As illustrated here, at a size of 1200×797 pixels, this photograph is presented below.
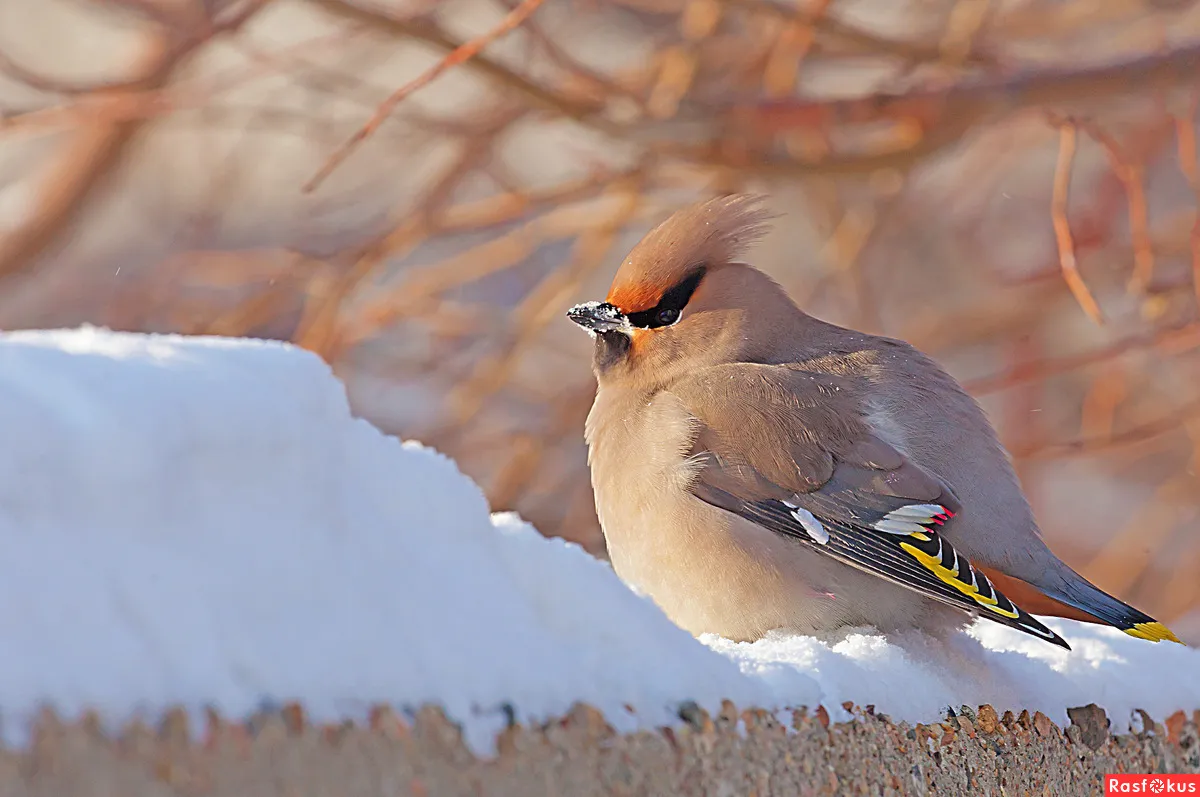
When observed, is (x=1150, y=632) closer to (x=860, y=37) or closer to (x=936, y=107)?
(x=936, y=107)

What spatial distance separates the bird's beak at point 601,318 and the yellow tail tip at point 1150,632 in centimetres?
135

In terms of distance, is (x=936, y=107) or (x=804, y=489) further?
(x=936, y=107)

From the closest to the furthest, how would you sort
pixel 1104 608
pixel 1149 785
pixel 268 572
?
1. pixel 268 572
2. pixel 1149 785
3. pixel 1104 608

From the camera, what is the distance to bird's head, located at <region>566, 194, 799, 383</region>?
3.42m

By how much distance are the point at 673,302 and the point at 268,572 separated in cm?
223

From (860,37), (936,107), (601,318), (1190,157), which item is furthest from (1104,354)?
(601,318)

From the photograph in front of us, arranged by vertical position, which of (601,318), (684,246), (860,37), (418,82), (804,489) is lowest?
(804,489)

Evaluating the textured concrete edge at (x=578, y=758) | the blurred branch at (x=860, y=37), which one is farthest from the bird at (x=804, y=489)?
the blurred branch at (x=860, y=37)

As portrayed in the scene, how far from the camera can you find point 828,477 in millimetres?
2912

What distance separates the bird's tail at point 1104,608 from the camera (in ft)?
8.68

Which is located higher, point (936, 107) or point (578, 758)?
point (936, 107)

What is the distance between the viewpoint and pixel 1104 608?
8.96 ft

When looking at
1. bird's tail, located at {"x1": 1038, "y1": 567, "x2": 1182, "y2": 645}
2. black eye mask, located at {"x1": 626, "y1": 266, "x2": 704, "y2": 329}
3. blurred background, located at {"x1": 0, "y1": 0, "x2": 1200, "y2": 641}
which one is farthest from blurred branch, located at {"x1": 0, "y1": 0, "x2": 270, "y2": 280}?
bird's tail, located at {"x1": 1038, "y1": 567, "x2": 1182, "y2": 645}

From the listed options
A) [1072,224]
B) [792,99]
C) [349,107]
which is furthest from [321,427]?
[1072,224]
